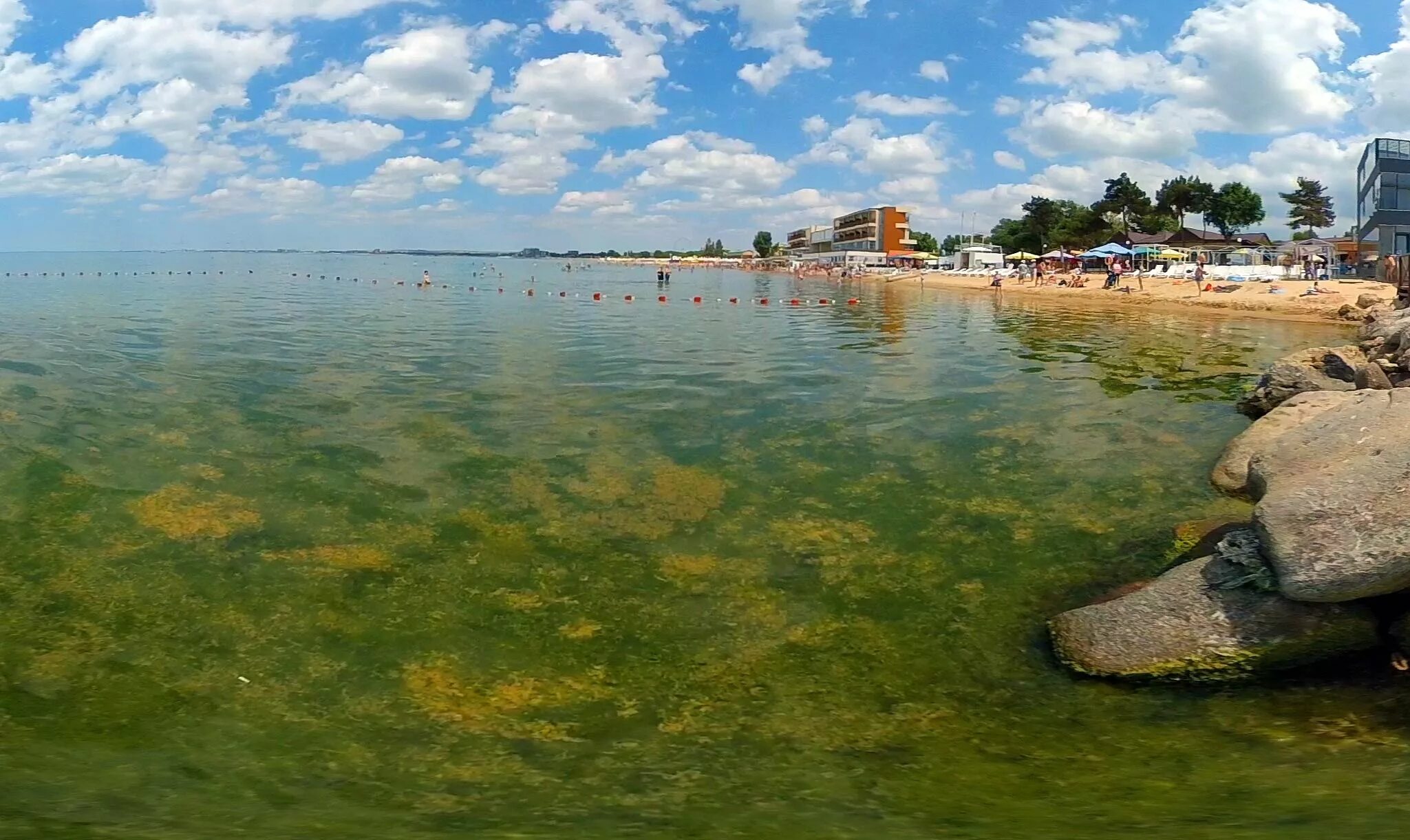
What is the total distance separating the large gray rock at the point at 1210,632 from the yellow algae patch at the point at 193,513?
1061cm

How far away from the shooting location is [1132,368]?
2778 centimetres

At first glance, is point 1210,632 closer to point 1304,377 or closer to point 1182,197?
point 1304,377

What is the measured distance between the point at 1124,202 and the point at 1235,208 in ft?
41.8

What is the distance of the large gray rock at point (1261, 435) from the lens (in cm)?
1330

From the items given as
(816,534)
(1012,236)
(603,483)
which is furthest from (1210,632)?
(1012,236)

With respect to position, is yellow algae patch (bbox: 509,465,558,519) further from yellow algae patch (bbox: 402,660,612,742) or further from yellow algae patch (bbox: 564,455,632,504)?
A: yellow algae patch (bbox: 402,660,612,742)

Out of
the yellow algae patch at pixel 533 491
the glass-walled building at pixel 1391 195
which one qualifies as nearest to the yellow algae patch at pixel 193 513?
the yellow algae patch at pixel 533 491

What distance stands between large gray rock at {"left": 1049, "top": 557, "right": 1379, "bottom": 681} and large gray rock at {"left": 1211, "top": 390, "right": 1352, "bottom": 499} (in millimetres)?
5494

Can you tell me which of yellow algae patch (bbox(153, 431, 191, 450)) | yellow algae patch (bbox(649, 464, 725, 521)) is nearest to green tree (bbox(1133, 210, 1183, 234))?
yellow algae patch (bbox(649, 464, 725, 521))

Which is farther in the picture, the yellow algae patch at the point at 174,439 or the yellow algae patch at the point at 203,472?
the yellow algae patch at the point at 174,439

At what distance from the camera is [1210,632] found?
798 cm

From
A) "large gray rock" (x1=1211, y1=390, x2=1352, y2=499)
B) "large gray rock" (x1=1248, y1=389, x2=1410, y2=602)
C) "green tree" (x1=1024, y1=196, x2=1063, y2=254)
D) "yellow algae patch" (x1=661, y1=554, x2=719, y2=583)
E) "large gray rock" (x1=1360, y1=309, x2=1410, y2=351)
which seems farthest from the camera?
"green tree" (x1=1024, y1=196, x2=1063, y2=254)

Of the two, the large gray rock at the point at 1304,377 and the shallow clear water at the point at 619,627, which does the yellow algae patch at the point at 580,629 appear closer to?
the shallow clear water at the point at 619,627

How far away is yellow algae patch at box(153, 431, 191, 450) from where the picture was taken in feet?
53.7
